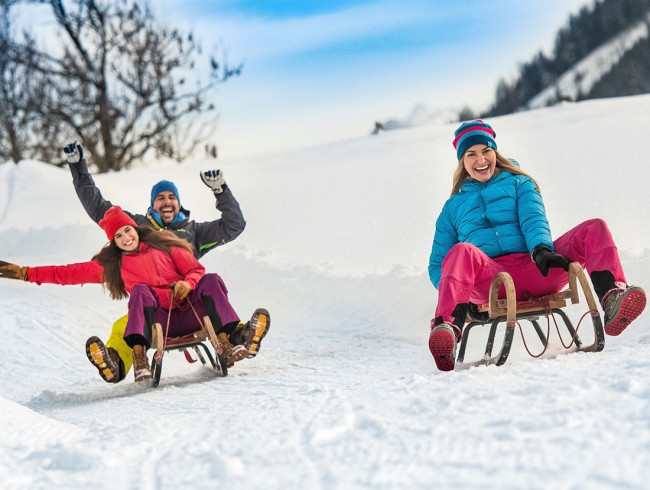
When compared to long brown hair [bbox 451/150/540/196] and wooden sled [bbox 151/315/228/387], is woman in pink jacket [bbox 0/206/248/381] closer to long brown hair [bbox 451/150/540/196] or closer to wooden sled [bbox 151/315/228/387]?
wooden sled [bbox 151/315/228/387]

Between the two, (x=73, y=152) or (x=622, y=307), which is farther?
(x=73, y=152)

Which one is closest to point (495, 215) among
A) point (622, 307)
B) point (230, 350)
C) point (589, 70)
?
point (622, 307)

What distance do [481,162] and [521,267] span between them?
552 millimetres

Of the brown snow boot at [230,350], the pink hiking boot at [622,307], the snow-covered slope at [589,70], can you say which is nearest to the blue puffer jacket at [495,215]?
the pink hiking boot at [622,307]

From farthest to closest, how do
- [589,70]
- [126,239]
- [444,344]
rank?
[589,70]
[126,239]
[444,344]

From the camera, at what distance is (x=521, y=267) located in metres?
3.66

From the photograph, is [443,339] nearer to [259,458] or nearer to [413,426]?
[413,426]

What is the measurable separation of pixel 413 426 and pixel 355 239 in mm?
7024

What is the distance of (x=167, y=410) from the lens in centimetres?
350

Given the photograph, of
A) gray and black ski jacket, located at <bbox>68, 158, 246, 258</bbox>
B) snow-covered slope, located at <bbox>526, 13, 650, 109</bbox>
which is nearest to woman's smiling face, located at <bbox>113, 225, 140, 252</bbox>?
gray and black ski jacket, located at <bbox>68, 158, 246, 258</bbox>

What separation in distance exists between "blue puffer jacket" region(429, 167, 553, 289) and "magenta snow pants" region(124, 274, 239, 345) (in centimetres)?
116

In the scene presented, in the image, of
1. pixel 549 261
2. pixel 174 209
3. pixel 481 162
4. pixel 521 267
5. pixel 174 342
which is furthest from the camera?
pixel 174 209

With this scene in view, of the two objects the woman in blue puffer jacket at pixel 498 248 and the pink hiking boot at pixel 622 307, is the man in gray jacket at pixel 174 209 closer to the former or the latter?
the woman in blue puffer jacket at pixel 498 248

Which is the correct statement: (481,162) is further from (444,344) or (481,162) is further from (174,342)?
(174,342)
